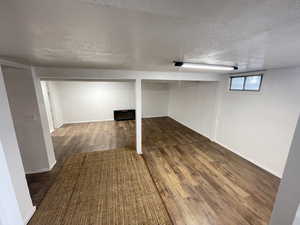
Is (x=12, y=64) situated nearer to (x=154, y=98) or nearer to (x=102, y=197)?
(x=102, y=197)

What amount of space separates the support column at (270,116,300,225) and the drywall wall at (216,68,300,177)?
2559 millimetres

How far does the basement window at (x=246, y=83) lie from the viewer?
293 centimetres

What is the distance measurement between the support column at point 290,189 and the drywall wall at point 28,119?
3.49 meters

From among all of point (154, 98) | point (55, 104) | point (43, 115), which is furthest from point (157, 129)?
point (55, 104)

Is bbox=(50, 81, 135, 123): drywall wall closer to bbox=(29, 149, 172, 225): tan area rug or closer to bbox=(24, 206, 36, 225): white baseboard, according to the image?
bbox=(29, 149, 172, 225): tan area rug

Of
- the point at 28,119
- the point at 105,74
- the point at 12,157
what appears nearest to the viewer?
the point at 12,157

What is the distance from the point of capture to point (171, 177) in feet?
8.43

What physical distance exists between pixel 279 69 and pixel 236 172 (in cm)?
229

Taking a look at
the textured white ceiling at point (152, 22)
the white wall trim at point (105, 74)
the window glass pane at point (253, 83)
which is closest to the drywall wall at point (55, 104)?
the white wall trim at point (105, 74)

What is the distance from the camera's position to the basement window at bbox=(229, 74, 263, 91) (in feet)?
9.61

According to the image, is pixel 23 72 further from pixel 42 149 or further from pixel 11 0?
pixel 11 0

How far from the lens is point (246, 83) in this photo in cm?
319

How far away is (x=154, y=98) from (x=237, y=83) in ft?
14.6

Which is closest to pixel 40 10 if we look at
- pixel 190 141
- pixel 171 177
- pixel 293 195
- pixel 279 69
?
pixel 293 195
